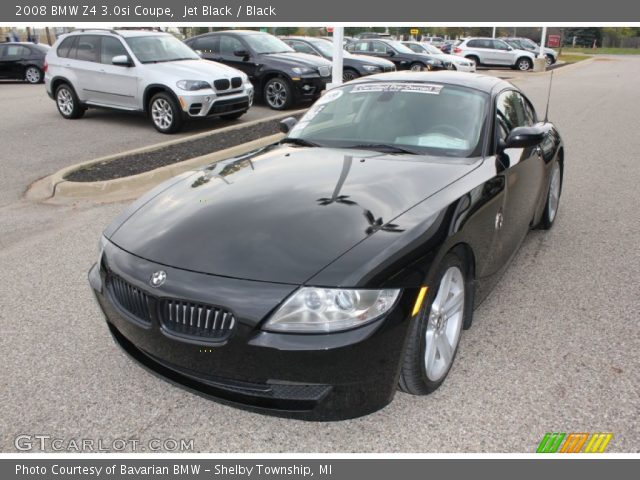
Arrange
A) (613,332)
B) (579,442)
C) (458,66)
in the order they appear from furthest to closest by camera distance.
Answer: (458,66)
(613,332)
(579,442)

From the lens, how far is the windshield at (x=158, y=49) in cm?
1062

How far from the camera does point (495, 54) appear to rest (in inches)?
1219

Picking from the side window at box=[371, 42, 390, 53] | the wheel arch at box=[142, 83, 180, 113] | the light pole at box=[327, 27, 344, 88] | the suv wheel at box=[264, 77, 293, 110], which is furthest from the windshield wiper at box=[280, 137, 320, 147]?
the side window at box=[371, 42, 390, 53]

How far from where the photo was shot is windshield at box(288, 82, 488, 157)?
3.75 meters

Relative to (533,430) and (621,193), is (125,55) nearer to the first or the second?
(621,193)

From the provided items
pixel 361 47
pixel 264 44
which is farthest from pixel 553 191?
pixel 361 47

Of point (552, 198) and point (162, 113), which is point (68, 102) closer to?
point (162, 113)

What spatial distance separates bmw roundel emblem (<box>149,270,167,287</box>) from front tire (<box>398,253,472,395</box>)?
1108 millimetres

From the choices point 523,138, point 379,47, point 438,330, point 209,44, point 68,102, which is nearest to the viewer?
point 438,330

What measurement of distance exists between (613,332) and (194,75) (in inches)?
333

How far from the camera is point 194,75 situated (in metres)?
10.2

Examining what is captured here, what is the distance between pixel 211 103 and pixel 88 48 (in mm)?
2959

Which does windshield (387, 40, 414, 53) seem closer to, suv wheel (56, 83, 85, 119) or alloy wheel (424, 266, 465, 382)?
suv wheel (56, 83, 85, 119)

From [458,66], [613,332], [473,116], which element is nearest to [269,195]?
[473,116]
